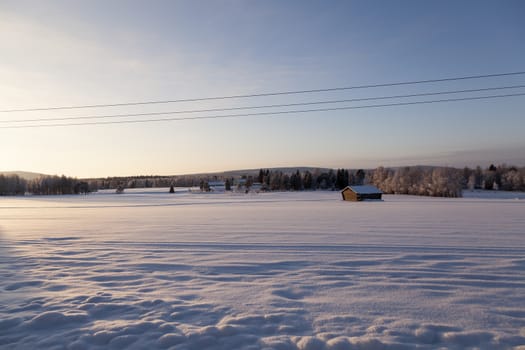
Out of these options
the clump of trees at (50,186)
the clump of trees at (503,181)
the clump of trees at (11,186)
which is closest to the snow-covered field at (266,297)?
the clump of trees at (503,181)

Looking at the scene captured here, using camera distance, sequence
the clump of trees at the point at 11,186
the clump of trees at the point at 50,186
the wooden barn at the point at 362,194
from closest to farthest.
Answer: the wooden barn at the point at 362,194
the clump of trees at the point at 11,186
the clump of trees at the point at 50,186

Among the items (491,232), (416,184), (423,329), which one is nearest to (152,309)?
(423,329)

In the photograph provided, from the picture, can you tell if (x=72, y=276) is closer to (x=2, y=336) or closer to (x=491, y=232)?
(x=2, y=336)

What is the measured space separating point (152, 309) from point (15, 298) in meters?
2.82

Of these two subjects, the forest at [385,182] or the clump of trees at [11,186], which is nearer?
the forest at [385,182]

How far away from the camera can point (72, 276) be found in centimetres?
662

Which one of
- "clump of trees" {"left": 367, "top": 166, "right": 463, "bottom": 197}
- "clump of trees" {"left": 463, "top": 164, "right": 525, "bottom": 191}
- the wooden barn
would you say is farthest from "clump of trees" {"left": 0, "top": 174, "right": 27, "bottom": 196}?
"clump of trees" {"left": 463, "top": 164, "right": 525, "bottom": 191}

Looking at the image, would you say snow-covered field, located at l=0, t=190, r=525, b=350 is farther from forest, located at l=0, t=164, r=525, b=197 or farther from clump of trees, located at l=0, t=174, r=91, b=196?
clump of trees, located at l=0, t=174, r=91, b=196

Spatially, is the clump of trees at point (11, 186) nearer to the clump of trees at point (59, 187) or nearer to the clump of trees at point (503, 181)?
the clump of trees at point (59, 187)

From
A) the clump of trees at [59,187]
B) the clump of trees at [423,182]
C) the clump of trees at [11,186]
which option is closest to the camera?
the clump of trees at [423,182]

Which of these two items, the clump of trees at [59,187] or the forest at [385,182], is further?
the clump of trees at [59,187]

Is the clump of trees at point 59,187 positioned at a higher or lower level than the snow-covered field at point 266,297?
higher

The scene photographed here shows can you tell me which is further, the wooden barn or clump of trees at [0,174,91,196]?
clump of trees at [0,174,91,196]

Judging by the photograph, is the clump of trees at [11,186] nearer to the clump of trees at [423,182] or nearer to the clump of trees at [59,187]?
the clump of trees at [59,187]
